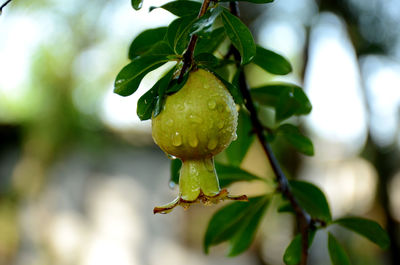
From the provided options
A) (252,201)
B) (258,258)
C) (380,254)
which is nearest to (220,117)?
(252,201)

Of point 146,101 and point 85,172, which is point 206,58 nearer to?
point 146,101

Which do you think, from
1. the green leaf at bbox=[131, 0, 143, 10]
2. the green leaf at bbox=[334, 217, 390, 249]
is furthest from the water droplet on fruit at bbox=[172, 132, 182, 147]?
the green leaf at bbox=[334, 217, 390, 249]

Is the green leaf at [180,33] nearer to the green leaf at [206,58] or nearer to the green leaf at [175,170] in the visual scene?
the green leaf at [206,58]

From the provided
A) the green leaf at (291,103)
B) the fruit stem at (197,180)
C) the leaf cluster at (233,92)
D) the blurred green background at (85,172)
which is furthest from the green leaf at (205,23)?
the blurred green background at (85,172)

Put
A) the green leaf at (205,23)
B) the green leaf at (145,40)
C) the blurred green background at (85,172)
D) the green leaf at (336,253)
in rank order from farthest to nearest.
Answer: the blurred green background at (85,172), the green leaf at (336,253), the green leaf at (145,40), the green leaf at (205,23)

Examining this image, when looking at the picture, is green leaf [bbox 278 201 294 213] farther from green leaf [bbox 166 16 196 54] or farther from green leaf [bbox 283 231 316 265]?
green leaf [bbox 166 16 196 54]

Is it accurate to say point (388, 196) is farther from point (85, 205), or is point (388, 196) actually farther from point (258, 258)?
point (85, 205)

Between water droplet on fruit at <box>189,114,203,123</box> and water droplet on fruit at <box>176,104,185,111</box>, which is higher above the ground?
water droplet on fruit at <box>176,104,185,111</box>
